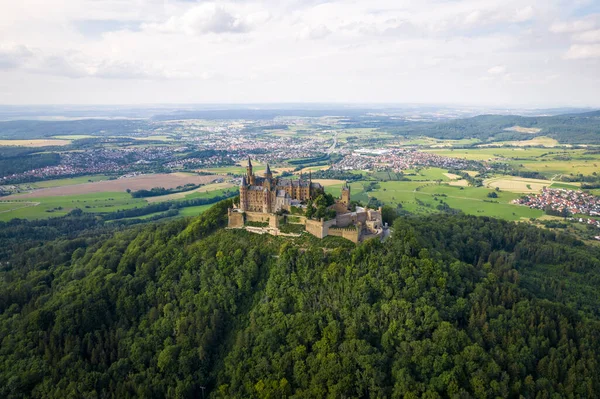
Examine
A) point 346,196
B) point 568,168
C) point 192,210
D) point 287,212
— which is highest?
point 346,196

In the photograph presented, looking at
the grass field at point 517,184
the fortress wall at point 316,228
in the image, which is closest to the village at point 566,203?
the grass field at point 517,184

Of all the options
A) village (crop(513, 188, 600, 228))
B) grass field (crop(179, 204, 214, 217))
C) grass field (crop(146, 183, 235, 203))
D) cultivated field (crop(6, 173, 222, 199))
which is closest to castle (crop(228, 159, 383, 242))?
grass field (crop(179, 204, 214, 217))

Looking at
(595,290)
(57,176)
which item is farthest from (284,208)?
(57,176)

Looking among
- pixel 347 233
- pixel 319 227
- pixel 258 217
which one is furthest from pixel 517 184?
pixel 258 217

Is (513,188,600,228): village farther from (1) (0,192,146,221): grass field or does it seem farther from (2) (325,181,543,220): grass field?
(1) (0,192,146,221): grass field

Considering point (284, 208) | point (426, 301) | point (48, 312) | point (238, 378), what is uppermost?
point (284, 208)

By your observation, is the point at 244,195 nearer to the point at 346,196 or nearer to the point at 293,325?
the point at 346,196

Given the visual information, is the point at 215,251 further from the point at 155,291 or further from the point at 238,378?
the point at 238,378
